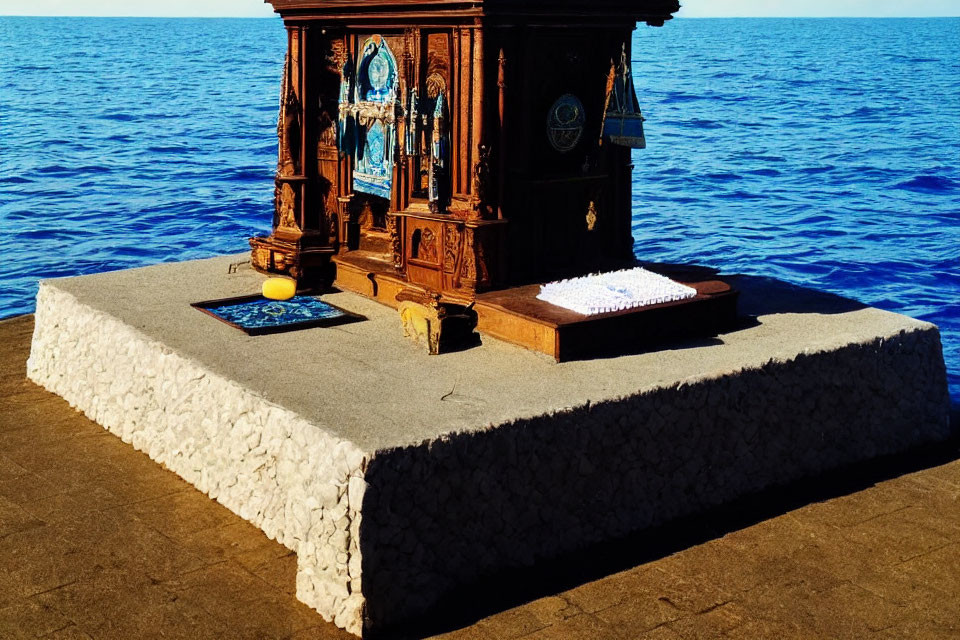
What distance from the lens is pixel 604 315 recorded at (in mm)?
10188

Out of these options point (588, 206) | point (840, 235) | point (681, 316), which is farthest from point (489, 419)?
point (840, 235)

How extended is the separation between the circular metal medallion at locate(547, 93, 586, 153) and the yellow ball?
9.57 feet

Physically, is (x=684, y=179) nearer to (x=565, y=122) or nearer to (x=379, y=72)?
(x=379, y=72)

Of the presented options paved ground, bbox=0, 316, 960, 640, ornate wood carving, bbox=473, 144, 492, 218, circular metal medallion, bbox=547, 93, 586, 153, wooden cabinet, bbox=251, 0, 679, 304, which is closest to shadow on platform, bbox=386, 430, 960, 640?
paved ground, bbox=0, 316, 960, 640

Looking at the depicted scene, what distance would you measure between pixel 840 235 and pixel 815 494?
16192mm

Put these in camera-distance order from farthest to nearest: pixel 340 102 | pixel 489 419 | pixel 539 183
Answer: pixel 340 102 → pixel 539 183 → pixel 489 419

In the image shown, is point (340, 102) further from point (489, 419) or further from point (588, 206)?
point (489, 419)

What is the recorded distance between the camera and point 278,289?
1221cm

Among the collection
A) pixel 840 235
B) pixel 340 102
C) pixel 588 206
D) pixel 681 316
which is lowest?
pixel 840 235

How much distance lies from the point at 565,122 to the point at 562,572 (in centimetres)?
444

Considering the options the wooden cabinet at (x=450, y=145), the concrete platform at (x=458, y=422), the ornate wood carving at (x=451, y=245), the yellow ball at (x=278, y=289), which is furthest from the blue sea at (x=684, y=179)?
the yellow ball at (x=278, y=289)

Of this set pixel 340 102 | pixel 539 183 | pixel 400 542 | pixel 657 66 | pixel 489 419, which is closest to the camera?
pixel 400 542

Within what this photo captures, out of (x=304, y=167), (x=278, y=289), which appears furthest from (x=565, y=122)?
(x=278, y=289)

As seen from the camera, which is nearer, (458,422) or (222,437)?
(458,422)
